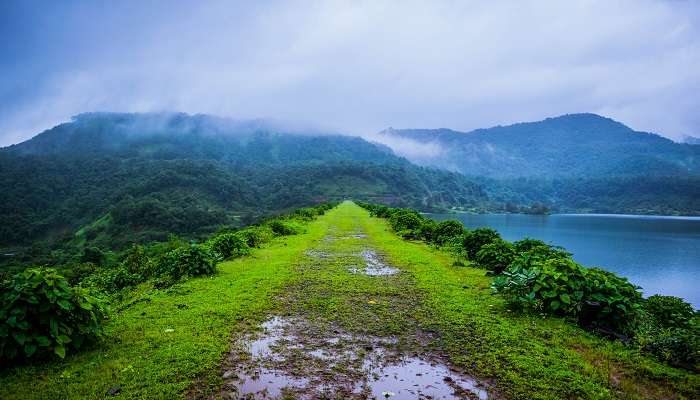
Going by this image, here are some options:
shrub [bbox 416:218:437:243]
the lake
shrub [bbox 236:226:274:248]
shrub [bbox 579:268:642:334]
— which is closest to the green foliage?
shrub [bbox 236:226:274:248]

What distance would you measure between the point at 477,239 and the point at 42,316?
42.6ft

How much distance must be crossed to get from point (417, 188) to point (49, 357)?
185 metres

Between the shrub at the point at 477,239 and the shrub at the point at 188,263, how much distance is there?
30.4 feet

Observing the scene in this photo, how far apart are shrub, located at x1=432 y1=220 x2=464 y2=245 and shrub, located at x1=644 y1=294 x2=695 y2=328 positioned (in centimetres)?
945

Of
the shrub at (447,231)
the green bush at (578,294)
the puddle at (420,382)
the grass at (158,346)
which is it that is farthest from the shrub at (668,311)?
the shrub at (447,231)

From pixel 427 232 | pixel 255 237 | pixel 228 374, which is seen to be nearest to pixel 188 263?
pixel 228 374

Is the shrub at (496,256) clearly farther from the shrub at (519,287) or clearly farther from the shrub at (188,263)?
the shrub at (188,263)

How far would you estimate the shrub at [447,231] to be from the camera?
18.8 m

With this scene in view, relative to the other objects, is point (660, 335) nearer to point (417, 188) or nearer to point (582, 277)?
point (582, 277)

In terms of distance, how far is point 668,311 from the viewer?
862cm

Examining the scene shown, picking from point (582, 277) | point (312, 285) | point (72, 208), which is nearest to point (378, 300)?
point (312, 285)

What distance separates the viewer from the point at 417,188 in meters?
187

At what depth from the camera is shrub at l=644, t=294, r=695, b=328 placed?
8195 millimetres

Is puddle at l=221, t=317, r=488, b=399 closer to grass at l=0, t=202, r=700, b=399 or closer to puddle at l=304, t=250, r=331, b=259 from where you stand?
grass at l=0, t=202, r=700, b=399
